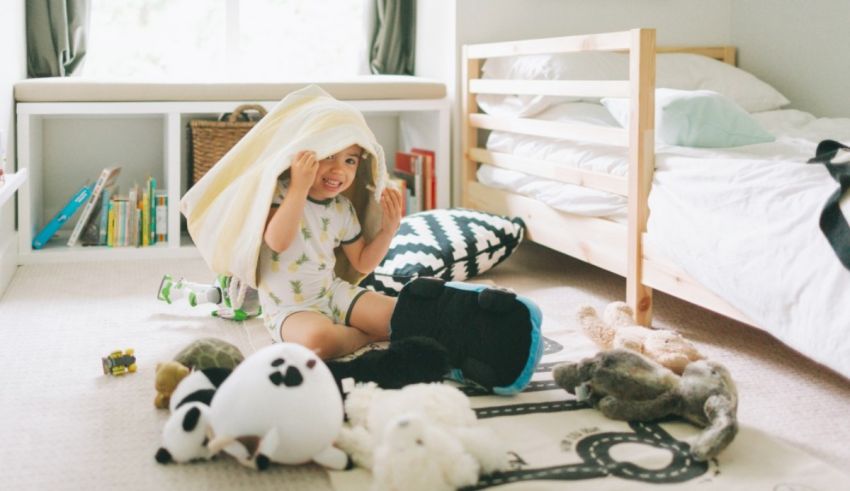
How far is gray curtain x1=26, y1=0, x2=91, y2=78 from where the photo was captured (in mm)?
3014

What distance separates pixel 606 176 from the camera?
218 cm

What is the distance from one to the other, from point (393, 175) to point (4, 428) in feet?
6.95

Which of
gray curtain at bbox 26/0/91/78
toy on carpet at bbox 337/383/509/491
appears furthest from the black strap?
gray curtain at bbox 26/0/91/78

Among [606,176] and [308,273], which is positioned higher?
[606,176]

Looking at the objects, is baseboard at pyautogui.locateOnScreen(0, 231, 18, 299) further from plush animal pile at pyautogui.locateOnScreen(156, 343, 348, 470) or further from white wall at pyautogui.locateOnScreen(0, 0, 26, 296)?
plush animal pile at pyautogui.locateOnScreen(156, 343, 348, 470)

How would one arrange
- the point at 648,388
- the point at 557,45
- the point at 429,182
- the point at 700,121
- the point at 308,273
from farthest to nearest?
the point at 429,182
the point at 557,45
the point at 700,121
the point at 308,273
the point at 648,388

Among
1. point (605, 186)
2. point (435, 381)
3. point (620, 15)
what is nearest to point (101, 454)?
point (435, 381)

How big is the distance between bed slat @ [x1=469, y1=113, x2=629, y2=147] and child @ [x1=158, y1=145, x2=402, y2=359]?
1.86ft

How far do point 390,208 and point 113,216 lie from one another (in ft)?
4.41

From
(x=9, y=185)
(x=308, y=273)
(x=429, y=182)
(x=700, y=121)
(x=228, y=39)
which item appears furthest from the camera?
(x=228, y=39)

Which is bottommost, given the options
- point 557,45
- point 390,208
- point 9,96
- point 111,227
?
point 111,227

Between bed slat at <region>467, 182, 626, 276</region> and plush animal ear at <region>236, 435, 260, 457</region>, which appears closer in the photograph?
plush animal ear at <region>236, 435, 260, 457</region>

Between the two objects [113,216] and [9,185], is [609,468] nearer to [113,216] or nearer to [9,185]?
[9,185]

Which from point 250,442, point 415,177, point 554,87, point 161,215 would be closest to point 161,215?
point 161,215
